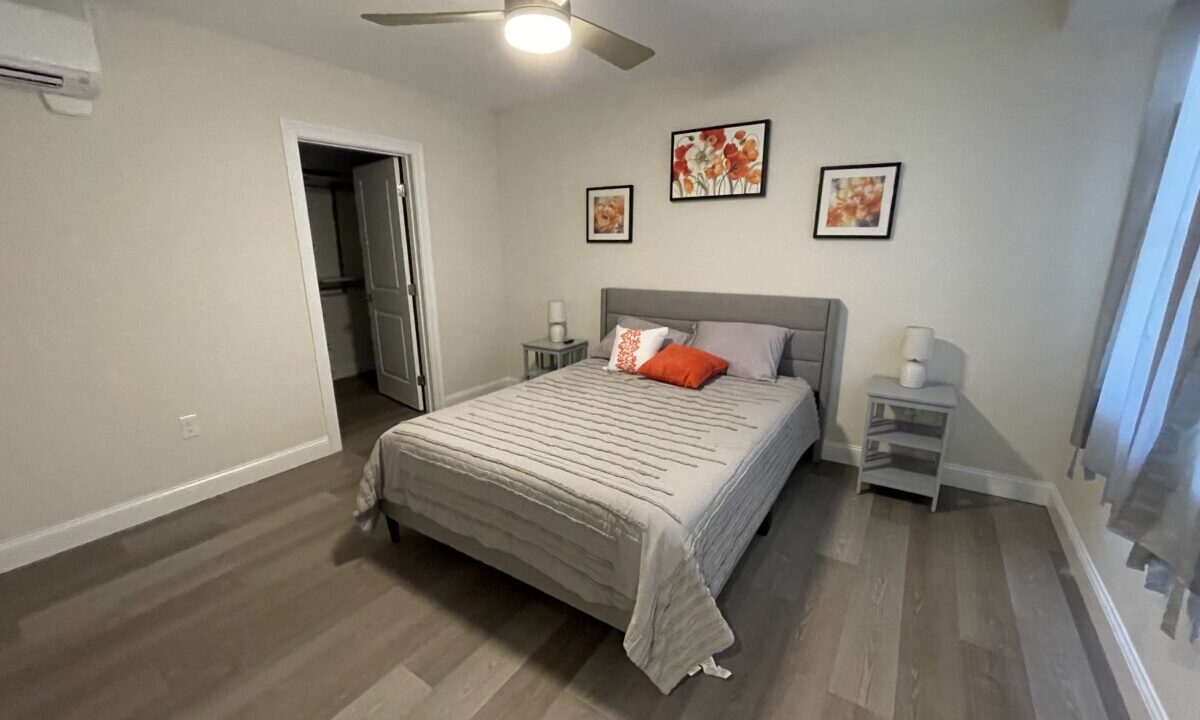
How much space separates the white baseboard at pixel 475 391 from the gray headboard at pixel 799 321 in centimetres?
190

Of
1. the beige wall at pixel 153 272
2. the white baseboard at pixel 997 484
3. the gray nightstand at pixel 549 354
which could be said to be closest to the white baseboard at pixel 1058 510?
the white baseboard at pixel 997 484

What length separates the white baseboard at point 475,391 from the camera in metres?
4.16

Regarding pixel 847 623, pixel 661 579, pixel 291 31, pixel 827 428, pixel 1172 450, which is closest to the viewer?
pixel 1172 450

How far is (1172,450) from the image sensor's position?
1189 millimetres

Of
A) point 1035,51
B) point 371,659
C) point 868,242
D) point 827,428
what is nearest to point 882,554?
point 827,428

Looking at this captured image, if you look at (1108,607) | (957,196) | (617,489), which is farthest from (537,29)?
(1108,607)

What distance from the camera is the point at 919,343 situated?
249cm

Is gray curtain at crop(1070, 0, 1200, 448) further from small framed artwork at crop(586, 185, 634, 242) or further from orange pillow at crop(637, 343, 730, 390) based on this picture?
small framed artwork at crop(586, 185, 634, 242)

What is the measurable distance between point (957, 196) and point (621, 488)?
2.40m

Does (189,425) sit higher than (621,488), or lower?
lower

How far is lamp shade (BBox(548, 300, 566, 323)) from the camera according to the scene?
12.7ft

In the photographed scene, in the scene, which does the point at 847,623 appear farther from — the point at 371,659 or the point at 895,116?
the point at 895,116

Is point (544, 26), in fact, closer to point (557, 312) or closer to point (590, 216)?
point (590, 216)

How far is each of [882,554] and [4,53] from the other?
13.8ft
